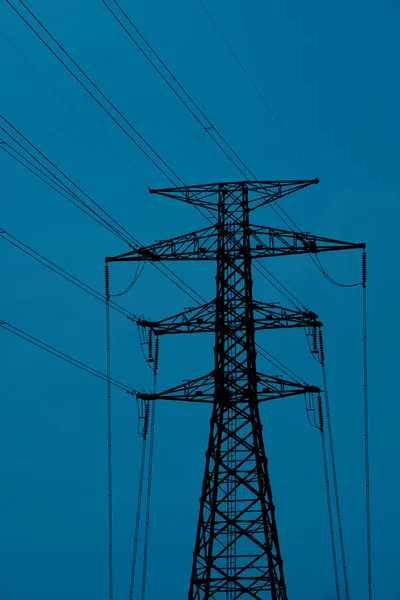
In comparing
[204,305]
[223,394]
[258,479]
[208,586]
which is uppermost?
[204,305]

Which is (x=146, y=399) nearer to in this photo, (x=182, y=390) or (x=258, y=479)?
(x=182, y=390)

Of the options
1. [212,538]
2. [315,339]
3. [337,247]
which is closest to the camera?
[212,538]

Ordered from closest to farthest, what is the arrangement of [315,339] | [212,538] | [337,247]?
[212,538], [337,247], [315,339]

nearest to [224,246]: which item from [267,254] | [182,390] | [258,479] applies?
[267,254]

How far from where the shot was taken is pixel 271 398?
37.9m

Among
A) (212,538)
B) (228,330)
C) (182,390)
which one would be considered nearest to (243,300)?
(228,330)

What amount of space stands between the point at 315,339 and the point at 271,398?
4722mm

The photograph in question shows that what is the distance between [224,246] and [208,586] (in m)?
10.5

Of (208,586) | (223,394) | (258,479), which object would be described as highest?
(223,394)

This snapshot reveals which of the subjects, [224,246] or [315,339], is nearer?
[224,246]

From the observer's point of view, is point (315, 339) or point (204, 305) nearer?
point (204, 305)

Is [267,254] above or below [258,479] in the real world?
above

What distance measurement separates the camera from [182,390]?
123 ft

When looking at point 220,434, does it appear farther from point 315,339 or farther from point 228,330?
point 315,339
